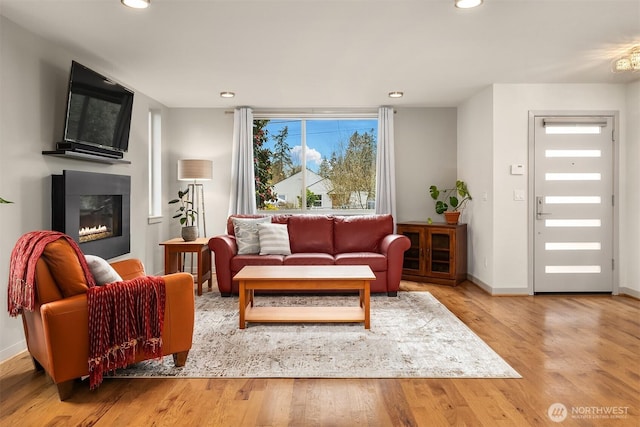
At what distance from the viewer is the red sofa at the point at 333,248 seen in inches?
187

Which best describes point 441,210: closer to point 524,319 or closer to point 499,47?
point 524,319

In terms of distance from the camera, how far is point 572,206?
16.0 ft

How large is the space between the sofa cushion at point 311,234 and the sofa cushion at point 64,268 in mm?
3092

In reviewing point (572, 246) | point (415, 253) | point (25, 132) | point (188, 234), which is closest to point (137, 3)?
point (25, 132)

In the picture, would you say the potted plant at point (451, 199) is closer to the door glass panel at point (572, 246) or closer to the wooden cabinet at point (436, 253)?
the wooden cabinet at point (436, 253)

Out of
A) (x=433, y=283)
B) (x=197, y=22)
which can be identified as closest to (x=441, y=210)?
(x=433, y=283)

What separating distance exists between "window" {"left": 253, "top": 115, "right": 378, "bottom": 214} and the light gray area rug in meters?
2.45

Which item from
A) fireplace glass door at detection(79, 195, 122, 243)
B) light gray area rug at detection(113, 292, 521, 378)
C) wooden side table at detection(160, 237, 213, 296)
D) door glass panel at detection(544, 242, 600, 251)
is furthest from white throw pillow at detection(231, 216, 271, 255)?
door glass panel at detection(544, 242, 600, 251)

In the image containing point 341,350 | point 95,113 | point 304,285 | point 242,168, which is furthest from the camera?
point 242,168

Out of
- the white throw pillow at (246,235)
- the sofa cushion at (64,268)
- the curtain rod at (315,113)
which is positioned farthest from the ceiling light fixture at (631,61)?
the sofa cushion at (64,268)

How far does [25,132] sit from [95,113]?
28.9 inches

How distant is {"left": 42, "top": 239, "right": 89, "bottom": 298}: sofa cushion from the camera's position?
2289 mm

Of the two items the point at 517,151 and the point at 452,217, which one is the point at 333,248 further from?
the point at 517,151

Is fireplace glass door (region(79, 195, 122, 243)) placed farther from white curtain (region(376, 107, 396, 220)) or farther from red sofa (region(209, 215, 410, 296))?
white curtain (region(376, 107, 396, 220))
